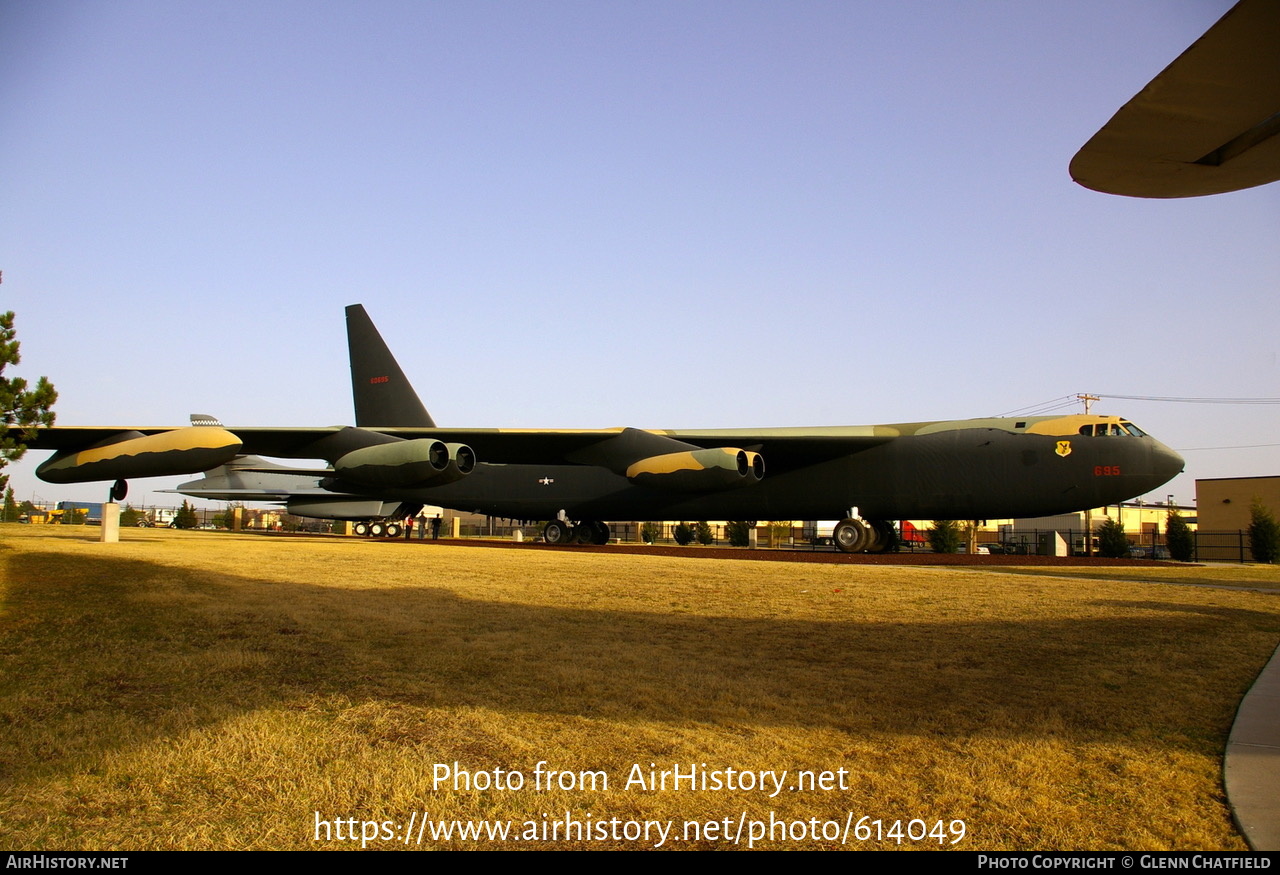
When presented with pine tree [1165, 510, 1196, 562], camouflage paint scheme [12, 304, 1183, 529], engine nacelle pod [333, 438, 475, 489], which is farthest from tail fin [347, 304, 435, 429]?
pine tree [1165, 510, 1196, 562]

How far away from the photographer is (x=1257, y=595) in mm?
13672

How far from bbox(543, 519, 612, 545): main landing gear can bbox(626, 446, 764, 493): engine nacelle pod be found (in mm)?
12168

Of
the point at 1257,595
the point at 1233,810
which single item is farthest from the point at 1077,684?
the point at 1257,595

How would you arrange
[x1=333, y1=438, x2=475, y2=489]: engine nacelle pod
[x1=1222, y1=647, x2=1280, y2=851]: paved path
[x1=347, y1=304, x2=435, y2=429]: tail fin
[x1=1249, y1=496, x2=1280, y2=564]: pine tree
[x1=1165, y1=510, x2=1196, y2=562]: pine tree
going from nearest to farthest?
[x1=1222, y1=647, x2=1280, y2=851]: paved path < [x1=333, y1=438, x2=475, y2=489]: engine nacelle pod < [x1=347, y1=304, x2=435, y2=429]: tail fin < [x1=1249, y1=496, x2=1280, y2=564]: pine tree < [x1=1165, y1=510, x2=1196, y2=562]: pine tree

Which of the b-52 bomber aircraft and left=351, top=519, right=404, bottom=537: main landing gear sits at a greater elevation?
the b-52 bomber aircraft

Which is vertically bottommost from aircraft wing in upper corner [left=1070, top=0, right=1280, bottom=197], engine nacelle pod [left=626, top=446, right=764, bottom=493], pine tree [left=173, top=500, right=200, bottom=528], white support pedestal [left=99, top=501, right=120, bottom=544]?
pine tree [left=173, top=500, right=200, bottom=528]

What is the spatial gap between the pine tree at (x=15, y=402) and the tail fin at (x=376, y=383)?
623 inches

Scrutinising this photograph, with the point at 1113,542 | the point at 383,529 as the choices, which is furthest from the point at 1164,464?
the point at 383,529

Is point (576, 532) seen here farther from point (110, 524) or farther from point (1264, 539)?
point (1264, 539)

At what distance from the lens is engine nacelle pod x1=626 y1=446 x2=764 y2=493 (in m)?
16.9

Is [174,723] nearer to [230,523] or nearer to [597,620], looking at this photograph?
[597,620]

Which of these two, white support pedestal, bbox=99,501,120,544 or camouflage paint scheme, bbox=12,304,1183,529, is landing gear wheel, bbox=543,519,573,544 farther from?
white support pedestal, bbox=99,501,120,544

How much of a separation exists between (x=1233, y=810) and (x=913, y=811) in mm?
1457

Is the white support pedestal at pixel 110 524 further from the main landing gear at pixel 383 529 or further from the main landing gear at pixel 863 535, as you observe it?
the main landing gear at pixel 383 529
